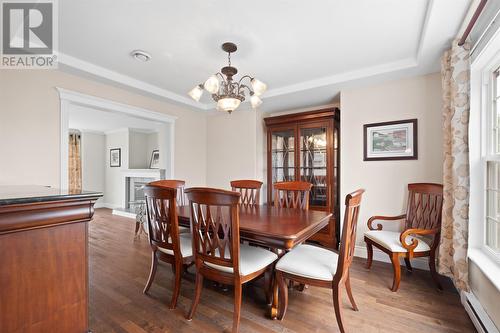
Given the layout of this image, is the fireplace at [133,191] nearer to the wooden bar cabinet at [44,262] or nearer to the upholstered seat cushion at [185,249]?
the upholstered seat cushion at [185,249]

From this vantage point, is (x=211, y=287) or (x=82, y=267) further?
(x=211, y=287)

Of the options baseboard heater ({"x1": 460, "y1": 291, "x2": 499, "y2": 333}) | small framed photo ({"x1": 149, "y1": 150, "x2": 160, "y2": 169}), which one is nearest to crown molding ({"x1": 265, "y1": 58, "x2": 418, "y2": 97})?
baseboard heater ({"x1": 460, "y1": 291, "x2": 499, "y2": 333})

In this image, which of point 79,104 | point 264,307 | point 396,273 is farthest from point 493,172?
point 79,104

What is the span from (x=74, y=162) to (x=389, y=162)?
739 cm

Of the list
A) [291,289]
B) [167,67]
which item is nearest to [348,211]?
[291,289]

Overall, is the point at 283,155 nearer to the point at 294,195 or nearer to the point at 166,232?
the point at 294,195

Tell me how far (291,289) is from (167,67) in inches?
107

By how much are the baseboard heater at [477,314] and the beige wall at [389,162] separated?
1.04 metres

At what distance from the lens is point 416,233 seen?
7.27 feet

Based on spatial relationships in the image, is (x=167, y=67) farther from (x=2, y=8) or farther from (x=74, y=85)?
(x=2, y=8)

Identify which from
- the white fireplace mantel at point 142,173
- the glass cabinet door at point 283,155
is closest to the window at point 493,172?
the glass cabinet door at point 283,155

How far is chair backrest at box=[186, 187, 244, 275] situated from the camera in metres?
1.53

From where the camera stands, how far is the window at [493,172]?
173cm

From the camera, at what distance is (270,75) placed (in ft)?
9.71
